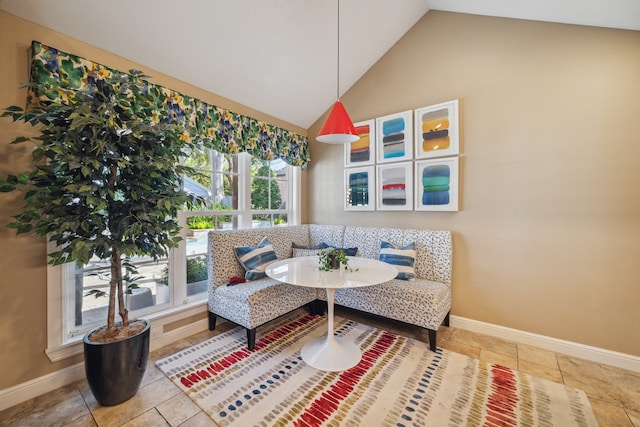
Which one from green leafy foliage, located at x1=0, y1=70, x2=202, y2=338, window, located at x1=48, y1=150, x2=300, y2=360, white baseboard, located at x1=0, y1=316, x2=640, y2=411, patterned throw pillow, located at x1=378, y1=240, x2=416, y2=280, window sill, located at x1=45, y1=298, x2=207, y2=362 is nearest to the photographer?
green leafy foliage, located at x1=0, y1=70, x2=202, y2=338

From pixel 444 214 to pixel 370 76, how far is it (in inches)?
77.6

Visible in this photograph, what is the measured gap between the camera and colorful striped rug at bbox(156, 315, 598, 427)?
62.9 inches

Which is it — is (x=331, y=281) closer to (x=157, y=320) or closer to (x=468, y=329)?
(x=157, y=320)

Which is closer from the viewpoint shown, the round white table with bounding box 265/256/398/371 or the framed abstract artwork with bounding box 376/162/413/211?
the round white table with bounding box 265/256/398/371

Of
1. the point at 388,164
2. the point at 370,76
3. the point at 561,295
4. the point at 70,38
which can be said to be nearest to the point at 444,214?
the point at 388,164

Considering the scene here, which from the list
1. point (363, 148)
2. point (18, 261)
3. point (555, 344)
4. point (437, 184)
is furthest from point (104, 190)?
point (555, 344)

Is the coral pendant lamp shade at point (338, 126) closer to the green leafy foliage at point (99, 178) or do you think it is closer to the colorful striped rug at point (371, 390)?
the green leafy foliage at point (99, 178)

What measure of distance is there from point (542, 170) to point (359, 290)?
202cm

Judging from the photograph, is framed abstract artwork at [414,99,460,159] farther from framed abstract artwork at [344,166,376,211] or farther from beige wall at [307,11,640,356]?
framed abstract artwork at [344,166,376,211]

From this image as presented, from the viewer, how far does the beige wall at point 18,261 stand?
5.52 feet

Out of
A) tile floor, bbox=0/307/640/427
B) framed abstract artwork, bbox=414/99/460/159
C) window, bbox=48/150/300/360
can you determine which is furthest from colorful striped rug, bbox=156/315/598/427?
framed abstract artwork, bbox=414/99/460/159

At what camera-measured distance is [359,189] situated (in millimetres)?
3453

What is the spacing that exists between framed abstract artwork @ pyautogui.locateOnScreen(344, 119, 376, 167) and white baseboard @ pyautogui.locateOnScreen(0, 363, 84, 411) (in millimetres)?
3274

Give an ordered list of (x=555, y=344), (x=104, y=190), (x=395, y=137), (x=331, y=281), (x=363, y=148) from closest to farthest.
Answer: (x=104, y=190), (x=331, y=281), (x=555, y=344), (x=395, y=137), (x=363, y=148)
